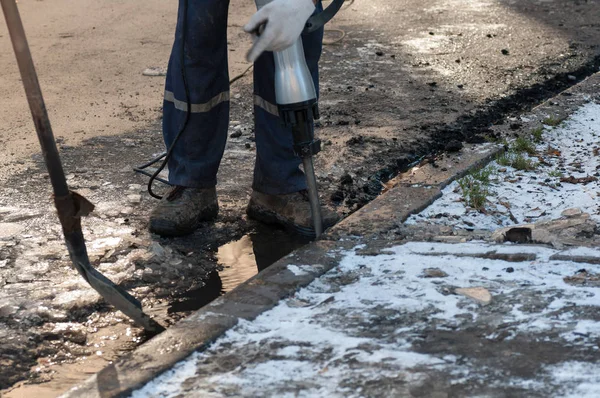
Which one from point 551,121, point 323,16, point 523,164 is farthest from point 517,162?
point 323,16

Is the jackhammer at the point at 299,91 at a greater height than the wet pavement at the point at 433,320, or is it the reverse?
the jackhammer at the point at 299,91

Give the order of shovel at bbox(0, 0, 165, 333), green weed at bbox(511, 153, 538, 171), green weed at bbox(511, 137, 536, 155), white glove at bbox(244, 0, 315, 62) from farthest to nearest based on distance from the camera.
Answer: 1. green weed at bbox(511, 137, 536, 155)
2. green weed at bbox(511, 153, 538, 171)
3. white glove at bbox(244, 0, 315, 62)
4. shovel at bbox(0, 0, 165, 333)

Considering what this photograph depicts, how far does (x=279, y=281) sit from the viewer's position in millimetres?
2494

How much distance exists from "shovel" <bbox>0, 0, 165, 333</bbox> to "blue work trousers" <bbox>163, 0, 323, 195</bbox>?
2.71 feet

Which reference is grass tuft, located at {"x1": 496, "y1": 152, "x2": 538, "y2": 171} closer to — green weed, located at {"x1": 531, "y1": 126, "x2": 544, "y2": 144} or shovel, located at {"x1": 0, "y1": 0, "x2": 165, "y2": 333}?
green weed, located at {"x1": 531, "y1": 126, "x2": 544, "y2": 144}

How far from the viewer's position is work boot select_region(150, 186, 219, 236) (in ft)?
10.3

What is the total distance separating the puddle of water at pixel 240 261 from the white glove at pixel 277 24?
75 cm

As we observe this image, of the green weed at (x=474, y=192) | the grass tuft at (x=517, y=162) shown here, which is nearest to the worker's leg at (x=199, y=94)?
the green weed at (x=474, y=192)

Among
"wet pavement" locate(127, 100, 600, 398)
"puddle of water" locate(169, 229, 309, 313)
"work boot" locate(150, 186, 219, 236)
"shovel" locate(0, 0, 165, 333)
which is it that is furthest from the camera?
"work boot" locate(150, 186, 219, 236)

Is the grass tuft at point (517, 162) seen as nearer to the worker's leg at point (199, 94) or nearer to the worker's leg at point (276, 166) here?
the worker's leg at point (276, 166)

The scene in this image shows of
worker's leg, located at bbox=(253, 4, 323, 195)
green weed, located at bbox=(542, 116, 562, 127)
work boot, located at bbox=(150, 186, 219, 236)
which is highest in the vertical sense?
worker's leg, located at bbox=(253, 4, 323, 195)

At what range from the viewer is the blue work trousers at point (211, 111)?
3.08 metres

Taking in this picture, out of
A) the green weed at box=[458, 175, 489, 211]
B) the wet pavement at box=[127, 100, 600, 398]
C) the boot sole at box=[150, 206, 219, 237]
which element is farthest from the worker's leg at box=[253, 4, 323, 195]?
the green weed at box=[458, 175, 489, 211]

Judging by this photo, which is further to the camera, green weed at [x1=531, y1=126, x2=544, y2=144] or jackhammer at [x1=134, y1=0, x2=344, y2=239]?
green weed at [x1=531, y1=126, x2=544, y2=144]
